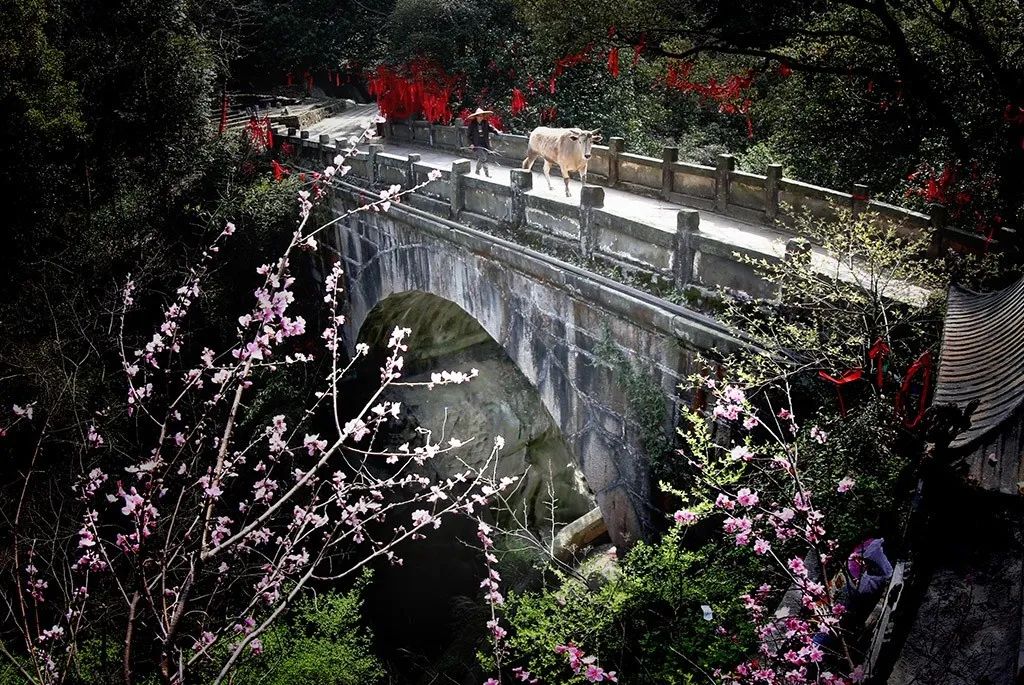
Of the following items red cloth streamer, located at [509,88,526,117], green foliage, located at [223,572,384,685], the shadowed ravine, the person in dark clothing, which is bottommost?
the shadowed ravine

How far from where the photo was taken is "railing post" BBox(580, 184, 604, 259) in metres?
9.16

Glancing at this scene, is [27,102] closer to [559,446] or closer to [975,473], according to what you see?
[559,446]

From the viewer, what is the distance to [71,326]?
1430 cm

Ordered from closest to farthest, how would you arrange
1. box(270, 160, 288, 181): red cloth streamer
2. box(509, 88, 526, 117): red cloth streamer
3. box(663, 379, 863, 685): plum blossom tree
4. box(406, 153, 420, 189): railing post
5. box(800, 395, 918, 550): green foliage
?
1. box(663, 379, 863, 685): plum blossom tree
2. box(800, 395, 918, 550): green foliage
3. box(406, 153, 420, 189): railing post
4. box(270, 160, 288, 181): red cloth streamer
5. box(509, 88, 526, 117): red cloth streamer

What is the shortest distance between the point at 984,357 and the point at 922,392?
0.68 metres

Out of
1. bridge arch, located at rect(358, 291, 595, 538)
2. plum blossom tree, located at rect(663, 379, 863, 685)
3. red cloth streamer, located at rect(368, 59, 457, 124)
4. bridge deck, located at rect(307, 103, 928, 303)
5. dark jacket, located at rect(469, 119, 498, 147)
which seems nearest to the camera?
plum blossom tree, located at rect(663, 379, 863, 685)

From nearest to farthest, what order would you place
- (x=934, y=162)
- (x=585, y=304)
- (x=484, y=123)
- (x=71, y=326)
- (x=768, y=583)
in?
(x=768, y=583) < (x=585, y=304) < (x=934, y=162) < (x=71, y=326) < (x=484, y=123)

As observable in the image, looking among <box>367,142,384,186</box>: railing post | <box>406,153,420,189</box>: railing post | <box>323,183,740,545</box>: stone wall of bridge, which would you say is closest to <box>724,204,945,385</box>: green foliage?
<box>323,183,740,545</box>: stone wall of bridge

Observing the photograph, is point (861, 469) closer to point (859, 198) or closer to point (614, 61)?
point (859, 198)

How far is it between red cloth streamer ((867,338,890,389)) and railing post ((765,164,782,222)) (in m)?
4.69

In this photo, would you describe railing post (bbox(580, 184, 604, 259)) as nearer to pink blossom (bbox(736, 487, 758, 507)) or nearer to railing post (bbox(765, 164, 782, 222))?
railing post (bbox(765, 164, 782, 222))

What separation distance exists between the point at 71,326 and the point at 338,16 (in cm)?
1977

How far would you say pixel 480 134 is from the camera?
16453 mm

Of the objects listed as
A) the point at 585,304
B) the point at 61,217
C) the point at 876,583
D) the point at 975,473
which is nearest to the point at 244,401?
the point at 61,217
